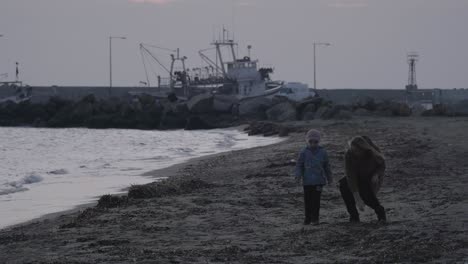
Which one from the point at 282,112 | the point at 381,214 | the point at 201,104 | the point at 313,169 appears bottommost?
the point at 282,112

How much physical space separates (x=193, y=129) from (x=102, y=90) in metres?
47.8

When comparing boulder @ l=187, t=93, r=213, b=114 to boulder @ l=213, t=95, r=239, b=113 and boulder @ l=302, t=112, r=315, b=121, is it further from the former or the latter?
boulder @ l=302, t=112, r=315, b=121

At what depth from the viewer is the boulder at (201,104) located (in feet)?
215

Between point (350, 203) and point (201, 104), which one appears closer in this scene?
point (350, 203)

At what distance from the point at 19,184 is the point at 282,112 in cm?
4059

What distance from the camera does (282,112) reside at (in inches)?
2355

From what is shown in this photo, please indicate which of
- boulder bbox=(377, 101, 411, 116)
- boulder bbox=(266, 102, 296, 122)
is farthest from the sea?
boulder bbox=(266, 102, 296, 122)

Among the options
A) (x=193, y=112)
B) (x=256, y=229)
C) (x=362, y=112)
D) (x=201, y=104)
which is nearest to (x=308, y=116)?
(x=362, y=112)

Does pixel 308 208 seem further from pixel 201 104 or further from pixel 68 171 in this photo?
pixel 201 104

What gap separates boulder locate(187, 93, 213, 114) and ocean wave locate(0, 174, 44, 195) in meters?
43.7

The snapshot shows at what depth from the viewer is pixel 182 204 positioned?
13.0m

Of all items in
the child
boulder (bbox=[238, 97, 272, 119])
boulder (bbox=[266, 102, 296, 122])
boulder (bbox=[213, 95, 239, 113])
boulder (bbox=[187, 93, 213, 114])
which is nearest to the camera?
the child

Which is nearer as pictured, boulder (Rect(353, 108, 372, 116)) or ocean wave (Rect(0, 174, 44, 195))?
ocean wave (Rect(0, 174, 44, 195))

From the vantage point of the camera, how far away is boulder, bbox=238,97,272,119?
Result: 64312mm
